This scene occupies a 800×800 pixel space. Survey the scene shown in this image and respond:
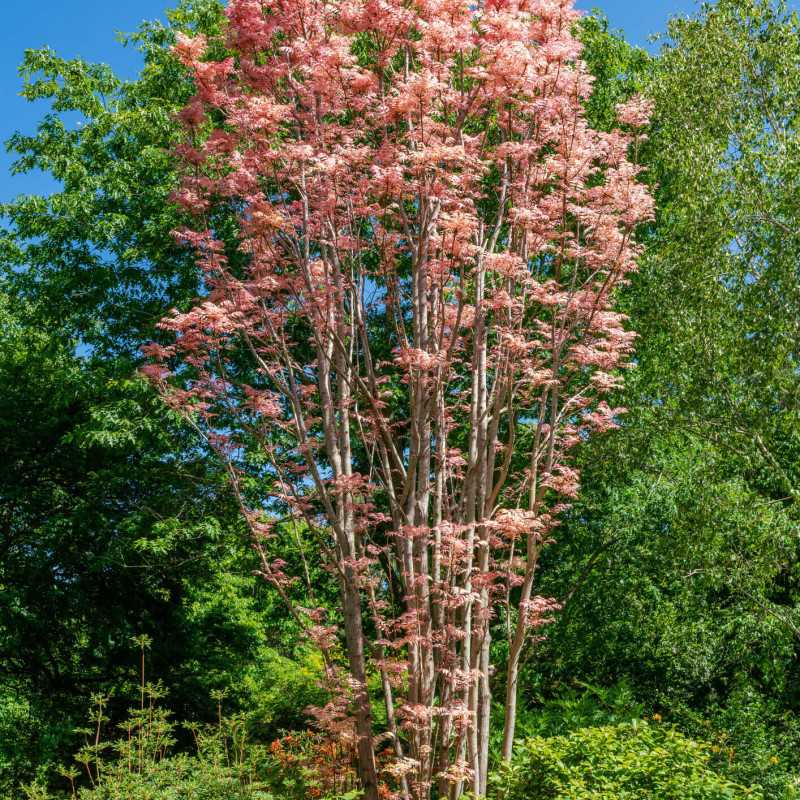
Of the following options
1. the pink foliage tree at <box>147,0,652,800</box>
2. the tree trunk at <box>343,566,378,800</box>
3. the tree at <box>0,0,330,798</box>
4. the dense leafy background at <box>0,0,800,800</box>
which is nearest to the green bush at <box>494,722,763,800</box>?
the pink foliage tree at <box>147,0,652,800</box>

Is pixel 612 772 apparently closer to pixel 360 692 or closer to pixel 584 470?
pixel 360 692

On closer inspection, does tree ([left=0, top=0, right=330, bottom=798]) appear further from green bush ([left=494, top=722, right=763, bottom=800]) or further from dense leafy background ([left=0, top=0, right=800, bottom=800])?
A: green bush ([left=494, top=722, right=763, bottom=800])

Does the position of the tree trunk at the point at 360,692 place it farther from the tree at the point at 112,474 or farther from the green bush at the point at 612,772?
the tree at the point at 112,474

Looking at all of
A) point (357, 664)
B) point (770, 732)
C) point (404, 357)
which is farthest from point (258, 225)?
point (770, 732)

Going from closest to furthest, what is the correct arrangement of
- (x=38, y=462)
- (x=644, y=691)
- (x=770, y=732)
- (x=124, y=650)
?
(x=770, y=732) < (x=644, y=691) < (x=124, y=650) < (x=38, y=462)

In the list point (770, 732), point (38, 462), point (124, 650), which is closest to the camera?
point (770, 732)

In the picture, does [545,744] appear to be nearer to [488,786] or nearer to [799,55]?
[488,786]

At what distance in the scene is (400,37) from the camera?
17.7ft

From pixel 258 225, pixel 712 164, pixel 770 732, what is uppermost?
pixel 712 164

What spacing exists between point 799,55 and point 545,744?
8.94 meters

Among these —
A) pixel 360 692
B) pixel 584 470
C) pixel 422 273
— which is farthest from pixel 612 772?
pixel 584 470

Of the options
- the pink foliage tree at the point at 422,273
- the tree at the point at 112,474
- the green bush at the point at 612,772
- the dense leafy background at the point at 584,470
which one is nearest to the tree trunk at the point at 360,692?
the pink foliage tree at the point at 422,273

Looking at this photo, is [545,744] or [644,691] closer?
[545,744]

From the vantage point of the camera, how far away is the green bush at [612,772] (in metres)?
4.25
